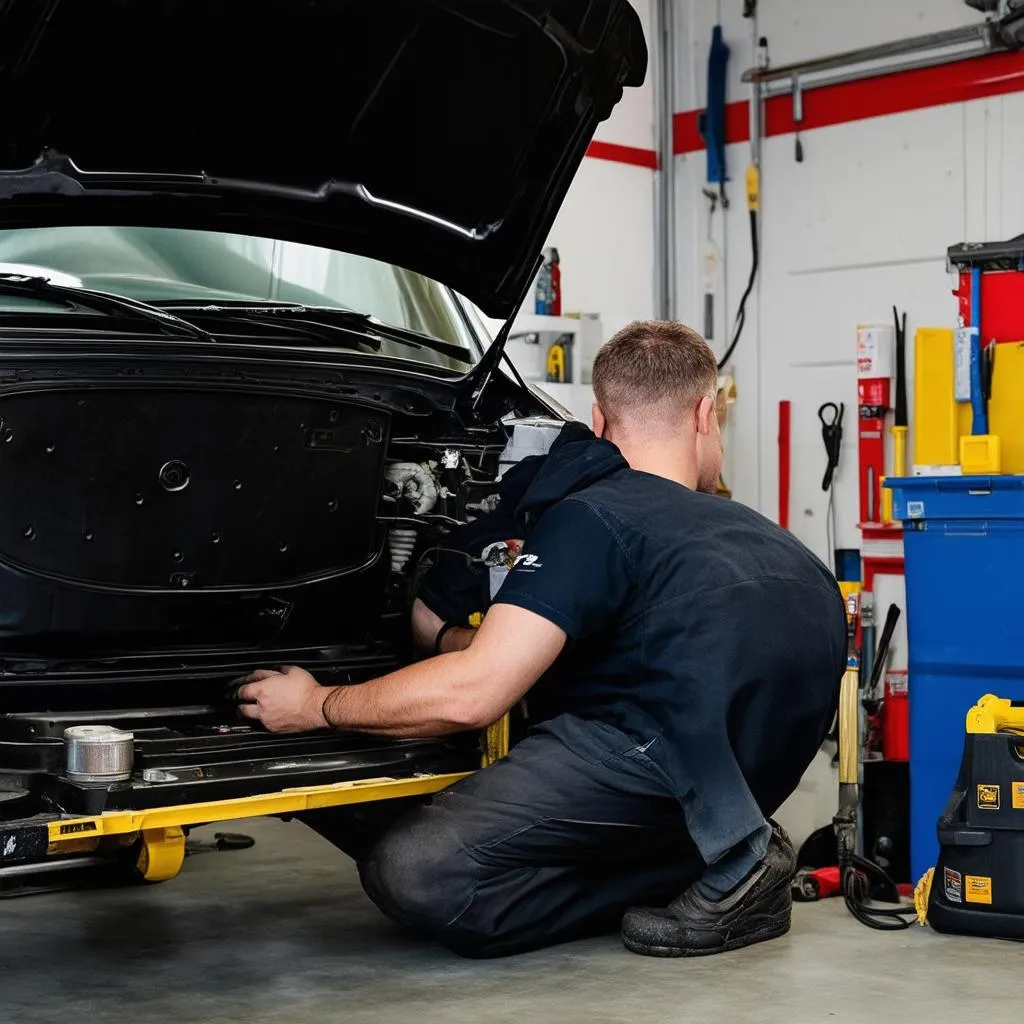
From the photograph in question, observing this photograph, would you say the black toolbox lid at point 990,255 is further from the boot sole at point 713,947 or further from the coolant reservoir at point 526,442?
the boot sole at point 713,947

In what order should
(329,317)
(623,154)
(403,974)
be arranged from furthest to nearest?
(623,154)
(329,317)
(403,974)

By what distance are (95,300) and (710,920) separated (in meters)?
1.68

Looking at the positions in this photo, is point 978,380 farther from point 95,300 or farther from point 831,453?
point 831,453

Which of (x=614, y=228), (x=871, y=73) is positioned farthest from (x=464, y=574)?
(x=614, y=228)

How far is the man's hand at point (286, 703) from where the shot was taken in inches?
116

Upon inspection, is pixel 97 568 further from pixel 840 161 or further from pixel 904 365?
pixel 840 161

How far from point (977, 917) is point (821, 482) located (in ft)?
12.4

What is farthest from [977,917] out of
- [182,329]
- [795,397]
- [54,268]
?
[795,397]

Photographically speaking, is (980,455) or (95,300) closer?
(95,300)

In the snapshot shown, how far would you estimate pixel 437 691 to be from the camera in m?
2.87

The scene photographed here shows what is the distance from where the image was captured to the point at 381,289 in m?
3.79

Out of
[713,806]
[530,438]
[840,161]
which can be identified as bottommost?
[713,806]

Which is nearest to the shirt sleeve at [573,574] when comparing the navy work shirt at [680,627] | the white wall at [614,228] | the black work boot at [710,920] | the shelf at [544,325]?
the navy work shirt at [680,627]

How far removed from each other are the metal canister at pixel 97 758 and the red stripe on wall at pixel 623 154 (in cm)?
515
